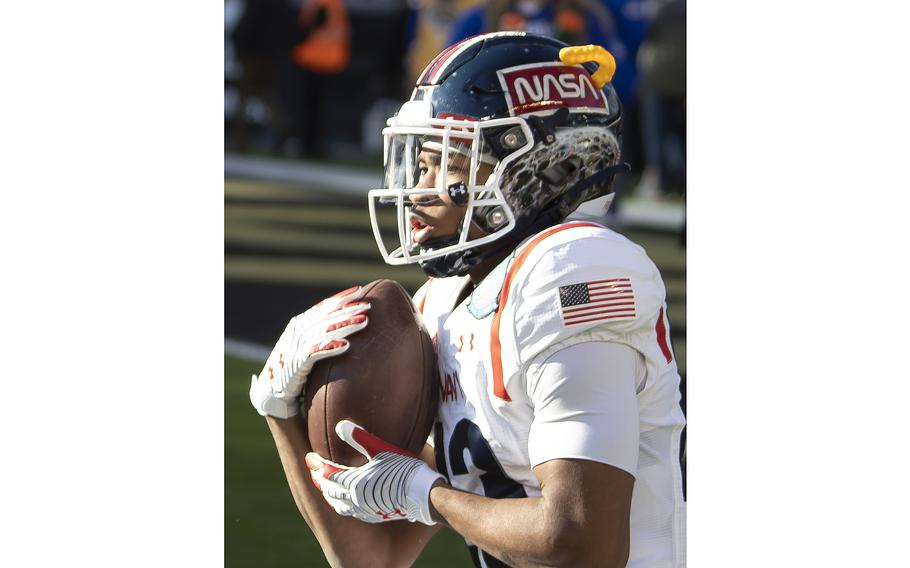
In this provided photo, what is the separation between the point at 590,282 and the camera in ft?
6.53

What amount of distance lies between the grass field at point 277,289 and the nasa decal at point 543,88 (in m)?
1.83

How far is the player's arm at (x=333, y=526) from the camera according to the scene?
2371 millimetres

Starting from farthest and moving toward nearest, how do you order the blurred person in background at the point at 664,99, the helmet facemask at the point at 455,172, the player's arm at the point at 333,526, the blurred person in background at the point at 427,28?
the blurred person in background at the point at 427,28, the blurred person in background at the point at 664,99, the player's arm at the point at 333,526, the helmet facemask at the point at 455,172

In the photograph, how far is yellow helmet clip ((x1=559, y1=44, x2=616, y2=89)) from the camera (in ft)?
7.33

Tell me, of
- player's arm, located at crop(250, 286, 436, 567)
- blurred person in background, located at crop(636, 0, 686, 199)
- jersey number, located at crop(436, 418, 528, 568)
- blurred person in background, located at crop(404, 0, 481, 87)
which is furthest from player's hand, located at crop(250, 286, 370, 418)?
blurred person in background, located at crop(404, 0, 481, 87)

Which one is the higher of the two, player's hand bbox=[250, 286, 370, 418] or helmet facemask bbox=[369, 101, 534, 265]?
helmet facemask bbox=[369, 101, 534, 265]

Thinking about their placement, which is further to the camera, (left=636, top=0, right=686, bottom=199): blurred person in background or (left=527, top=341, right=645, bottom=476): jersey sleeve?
(left=636, top=0, right=686, bottom=199): blurred person in background

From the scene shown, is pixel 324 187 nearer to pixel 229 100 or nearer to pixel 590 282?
pixel 229 100

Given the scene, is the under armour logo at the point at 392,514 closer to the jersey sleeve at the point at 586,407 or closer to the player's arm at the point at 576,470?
the player's arm at the point at 576,470

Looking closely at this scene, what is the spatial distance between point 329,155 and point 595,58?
961cm

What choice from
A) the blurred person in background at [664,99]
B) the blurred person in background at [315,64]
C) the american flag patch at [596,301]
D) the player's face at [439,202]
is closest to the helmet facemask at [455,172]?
the player's face at [439,202]

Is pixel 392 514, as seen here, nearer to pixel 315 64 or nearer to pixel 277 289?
pixel 277 289

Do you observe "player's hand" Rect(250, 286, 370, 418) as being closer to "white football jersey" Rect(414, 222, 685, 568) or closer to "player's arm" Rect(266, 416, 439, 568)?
"player's arm" Rect(266, 416, 439, 568)

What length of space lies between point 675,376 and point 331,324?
21.8 inches
